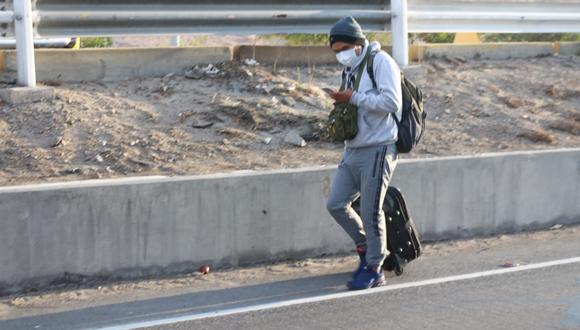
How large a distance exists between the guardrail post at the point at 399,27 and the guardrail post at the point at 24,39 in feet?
14.1

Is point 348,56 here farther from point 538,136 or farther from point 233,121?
point 538,136

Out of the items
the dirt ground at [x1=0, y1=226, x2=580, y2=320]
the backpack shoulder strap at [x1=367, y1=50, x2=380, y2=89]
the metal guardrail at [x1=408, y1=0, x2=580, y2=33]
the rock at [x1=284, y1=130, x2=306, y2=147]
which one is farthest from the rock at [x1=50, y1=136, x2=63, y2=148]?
the metal guardrail at [x1=408, y1=0, x2=580, y2=33]

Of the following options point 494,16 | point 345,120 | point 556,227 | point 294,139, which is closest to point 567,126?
point 556,227

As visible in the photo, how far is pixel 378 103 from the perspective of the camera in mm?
7086

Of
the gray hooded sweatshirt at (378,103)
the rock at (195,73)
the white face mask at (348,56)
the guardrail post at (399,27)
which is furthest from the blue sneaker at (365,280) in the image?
the guardrail post at (399,27)

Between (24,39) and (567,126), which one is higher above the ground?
(24,39)

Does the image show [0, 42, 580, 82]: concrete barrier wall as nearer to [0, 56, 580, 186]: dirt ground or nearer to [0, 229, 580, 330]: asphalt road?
[0, 56, 580, 186]: dirt ground

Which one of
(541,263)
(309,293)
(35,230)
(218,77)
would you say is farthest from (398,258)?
(218,77)

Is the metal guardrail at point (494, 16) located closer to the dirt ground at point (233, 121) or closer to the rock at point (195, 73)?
the dirt ground at point (233, 121)

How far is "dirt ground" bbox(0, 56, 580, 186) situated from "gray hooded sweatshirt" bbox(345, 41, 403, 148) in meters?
1.98

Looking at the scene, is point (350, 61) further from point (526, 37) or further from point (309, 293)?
point (526, 37)

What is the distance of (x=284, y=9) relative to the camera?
11258 mm

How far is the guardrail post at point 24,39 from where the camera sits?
9.44m

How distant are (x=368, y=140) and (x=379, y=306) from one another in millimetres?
1234
